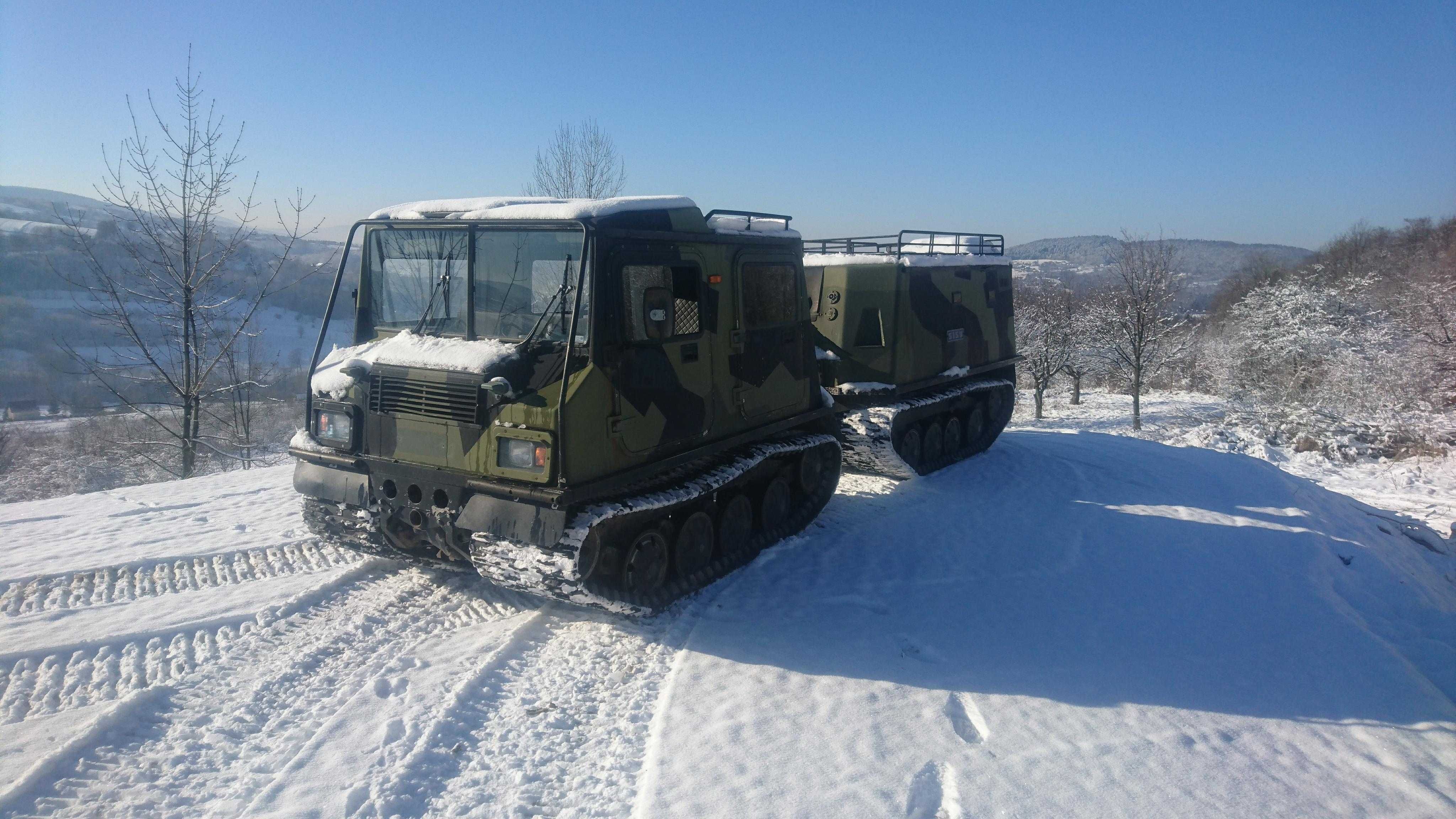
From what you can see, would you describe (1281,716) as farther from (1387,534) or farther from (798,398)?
(1387,534)

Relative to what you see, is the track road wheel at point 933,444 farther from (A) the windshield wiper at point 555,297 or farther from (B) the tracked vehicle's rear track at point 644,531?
(A) the windshield wiper at point 555,297

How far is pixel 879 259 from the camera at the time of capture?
10.6m

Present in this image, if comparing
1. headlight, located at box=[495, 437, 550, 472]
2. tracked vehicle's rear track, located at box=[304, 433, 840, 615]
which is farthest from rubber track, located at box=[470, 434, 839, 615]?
headlight, located at box=[495, 437, 550, 472]

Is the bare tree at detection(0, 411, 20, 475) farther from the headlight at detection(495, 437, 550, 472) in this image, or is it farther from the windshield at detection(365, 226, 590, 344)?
the headlight at detection(495, 437, 550, 472)

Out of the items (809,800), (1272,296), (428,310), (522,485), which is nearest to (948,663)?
(809,800)

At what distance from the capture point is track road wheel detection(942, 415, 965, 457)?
11.8 metres

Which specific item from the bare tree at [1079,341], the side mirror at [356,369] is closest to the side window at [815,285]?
the side mirror at [356,369]

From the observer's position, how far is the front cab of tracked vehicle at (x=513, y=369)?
5125 millimetres

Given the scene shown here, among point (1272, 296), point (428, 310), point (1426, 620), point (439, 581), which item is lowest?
Result: point (1426, 620)

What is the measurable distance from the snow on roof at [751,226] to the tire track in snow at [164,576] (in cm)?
393

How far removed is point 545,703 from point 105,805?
1962 mm

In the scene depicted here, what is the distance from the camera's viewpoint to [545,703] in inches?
183

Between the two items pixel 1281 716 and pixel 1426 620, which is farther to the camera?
pixel 1426 620

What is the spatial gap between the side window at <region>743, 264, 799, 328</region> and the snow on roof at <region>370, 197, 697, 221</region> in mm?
949
